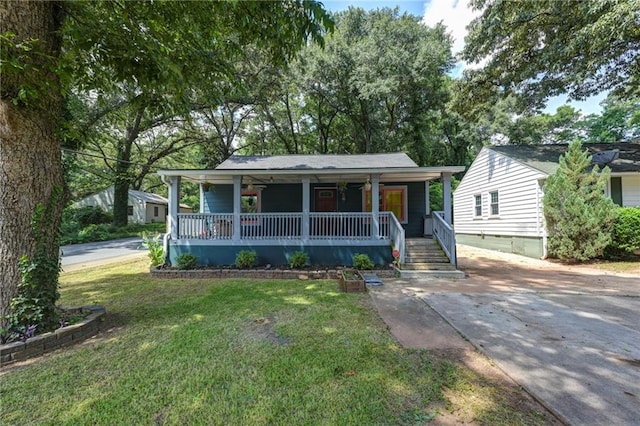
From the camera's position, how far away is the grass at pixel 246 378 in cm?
212

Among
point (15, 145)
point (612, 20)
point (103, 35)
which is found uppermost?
point (612, 20)

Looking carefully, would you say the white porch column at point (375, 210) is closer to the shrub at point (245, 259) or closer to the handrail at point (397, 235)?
the handrail at point (397, 235)

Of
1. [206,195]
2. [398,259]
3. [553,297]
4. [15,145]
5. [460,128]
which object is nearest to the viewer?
[15,145]

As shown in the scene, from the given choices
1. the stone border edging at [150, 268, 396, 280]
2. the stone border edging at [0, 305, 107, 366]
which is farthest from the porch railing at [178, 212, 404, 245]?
the stone border edging at [0, 305, 107, 366]

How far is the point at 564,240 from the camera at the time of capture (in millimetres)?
8828

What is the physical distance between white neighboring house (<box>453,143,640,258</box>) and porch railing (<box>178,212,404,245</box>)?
625 centimetres

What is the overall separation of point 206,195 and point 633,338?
456 inches

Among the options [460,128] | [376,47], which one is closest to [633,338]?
[376,47]

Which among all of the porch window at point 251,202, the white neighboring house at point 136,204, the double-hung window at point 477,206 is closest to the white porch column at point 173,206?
the porch window at point 251,202

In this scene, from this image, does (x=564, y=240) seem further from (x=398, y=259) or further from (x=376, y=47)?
(x=376, y=47)

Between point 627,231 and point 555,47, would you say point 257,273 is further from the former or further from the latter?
point 555,47

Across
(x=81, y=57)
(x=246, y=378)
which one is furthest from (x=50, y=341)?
(x=81, y=57)

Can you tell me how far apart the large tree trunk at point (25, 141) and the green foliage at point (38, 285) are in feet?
0.12

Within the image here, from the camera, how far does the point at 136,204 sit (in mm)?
26078
